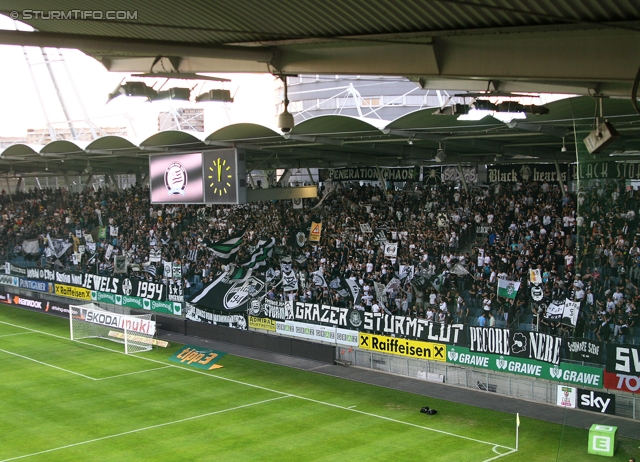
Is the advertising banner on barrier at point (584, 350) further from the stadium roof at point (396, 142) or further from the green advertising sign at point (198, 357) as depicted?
the green advertising sign at point (198, 357)

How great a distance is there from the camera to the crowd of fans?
53.5 ft

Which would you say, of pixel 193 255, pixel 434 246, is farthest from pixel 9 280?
pixel 434 246

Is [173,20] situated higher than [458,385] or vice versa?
[173,20]

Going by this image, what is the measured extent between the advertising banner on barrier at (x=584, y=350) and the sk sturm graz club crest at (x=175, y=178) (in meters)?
16.9

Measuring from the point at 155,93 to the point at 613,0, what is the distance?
8.29m

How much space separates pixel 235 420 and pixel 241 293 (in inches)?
411

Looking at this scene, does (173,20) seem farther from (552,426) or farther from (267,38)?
(552,426)

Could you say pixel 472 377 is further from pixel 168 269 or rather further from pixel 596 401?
pixel 168 269

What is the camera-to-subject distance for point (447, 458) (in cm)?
1909

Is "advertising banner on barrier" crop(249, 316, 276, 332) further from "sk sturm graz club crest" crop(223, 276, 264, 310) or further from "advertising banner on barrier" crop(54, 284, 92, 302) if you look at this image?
"advertising banner on barrier" crop(54, 284, 92, 302)

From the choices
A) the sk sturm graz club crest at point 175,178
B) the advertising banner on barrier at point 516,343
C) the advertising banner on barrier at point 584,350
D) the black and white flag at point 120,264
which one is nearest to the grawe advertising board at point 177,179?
the sk sturm graz club crest at point 175,178

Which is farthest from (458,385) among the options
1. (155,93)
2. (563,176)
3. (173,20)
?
(173,20)

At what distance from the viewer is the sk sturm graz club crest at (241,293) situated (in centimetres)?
3272

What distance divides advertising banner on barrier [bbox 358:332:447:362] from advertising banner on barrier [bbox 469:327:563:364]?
1.34m
